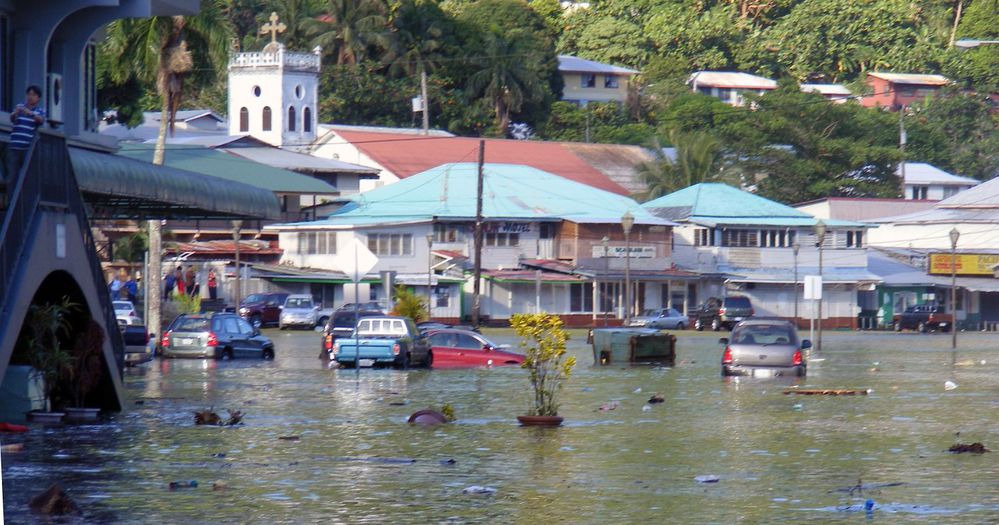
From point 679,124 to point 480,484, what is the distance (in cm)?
10129

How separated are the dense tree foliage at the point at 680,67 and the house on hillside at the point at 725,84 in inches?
54.0

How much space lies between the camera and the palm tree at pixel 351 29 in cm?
10844

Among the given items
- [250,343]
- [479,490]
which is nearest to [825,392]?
[479,490]

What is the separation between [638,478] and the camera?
1625cm

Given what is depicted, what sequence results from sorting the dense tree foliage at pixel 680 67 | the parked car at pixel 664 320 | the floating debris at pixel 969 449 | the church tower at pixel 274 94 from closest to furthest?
the floating debris at pixel 969 449 → the parked car at pixel 664 320 → the church tower at pixel 274 94 → the dense tree foliage at pixel 680 67

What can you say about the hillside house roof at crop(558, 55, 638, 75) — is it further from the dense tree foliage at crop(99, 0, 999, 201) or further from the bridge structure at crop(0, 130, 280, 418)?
the bridge structure at crop(0, 130, 280, 418)

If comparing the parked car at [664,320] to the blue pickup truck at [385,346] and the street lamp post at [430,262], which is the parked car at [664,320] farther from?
the blue pickup truck at [385,346]

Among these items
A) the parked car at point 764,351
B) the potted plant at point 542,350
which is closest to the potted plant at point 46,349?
the potted plant at point 542,350

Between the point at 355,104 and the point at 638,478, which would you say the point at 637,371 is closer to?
the point at 638,478

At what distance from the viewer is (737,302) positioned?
76.4m

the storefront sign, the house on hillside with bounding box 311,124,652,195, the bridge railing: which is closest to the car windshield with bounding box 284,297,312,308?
the house on hillside with bounding box 311,124,652,195

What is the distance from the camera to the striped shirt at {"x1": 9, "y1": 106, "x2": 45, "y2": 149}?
1912 centimetres

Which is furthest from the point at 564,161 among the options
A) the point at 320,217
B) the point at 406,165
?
the point at 320,217

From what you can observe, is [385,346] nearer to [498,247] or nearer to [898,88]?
[498,247]
